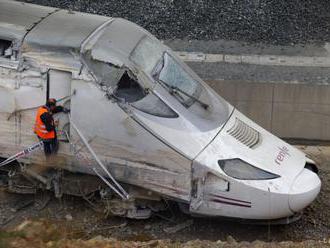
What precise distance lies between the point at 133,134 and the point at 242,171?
1645 millimetres

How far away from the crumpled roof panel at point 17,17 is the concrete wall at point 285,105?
4.16 metres

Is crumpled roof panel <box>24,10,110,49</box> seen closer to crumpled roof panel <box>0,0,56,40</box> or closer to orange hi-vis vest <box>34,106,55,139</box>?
crumpled roof panel <box>0,0,56,40</box>

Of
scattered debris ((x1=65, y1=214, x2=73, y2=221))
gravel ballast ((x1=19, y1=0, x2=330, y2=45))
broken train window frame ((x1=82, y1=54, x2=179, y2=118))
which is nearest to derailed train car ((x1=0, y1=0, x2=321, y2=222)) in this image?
broken train window frame ((x1=82, y1=54, x2=179, y2=118))

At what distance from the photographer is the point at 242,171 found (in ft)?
29.0

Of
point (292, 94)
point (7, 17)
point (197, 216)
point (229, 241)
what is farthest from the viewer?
point (292, 94)

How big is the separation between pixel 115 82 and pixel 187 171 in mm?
1663

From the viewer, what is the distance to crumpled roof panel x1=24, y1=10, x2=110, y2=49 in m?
9.25

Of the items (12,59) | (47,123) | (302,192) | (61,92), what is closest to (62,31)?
(12,59)

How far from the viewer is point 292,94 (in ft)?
41.4

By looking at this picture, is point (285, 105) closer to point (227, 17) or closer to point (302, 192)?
point (302, 192)

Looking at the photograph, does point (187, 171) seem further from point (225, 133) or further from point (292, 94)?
point (292, 94)

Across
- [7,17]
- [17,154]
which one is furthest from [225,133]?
[7,17]

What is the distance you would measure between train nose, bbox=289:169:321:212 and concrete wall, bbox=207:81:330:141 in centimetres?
367

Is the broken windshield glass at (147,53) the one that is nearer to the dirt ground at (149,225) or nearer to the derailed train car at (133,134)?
the derailed train car at (133,134)
